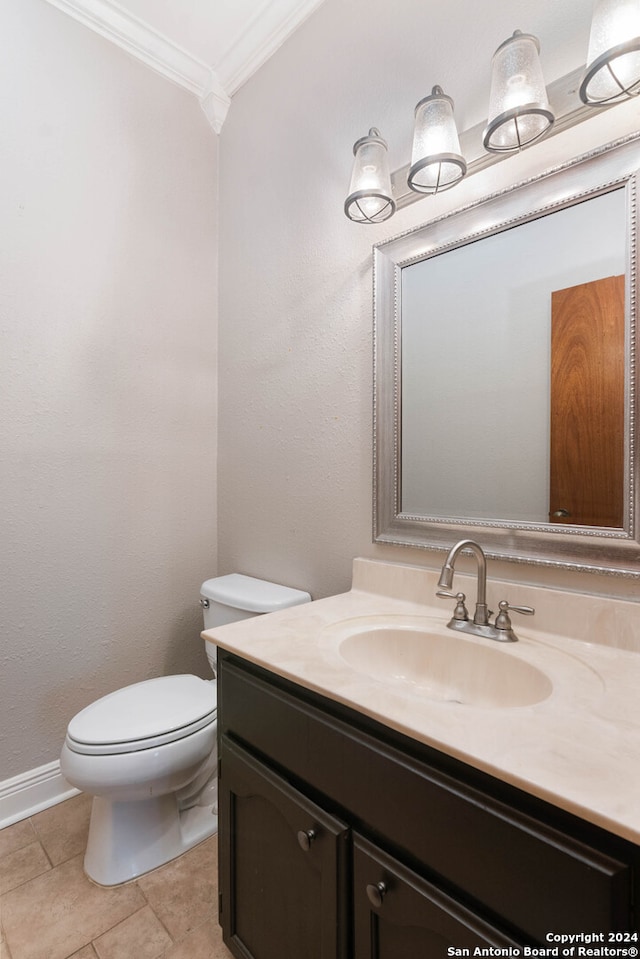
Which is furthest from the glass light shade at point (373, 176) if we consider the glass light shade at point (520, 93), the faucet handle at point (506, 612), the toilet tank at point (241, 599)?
the toilet tank at point (241, 599)

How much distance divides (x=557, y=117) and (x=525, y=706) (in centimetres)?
120

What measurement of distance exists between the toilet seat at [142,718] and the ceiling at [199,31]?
90.5 inches

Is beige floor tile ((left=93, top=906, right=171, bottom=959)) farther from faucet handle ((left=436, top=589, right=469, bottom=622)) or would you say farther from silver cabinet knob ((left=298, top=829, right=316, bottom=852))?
faucet handle ((left=436, top=589, right=469, bottom=622))

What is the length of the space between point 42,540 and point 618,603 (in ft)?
5.51

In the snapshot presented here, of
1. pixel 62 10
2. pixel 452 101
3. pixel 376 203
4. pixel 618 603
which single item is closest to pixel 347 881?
pixel 618 603

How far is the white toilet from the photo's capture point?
1208 millimetres

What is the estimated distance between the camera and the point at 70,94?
63.6 inches

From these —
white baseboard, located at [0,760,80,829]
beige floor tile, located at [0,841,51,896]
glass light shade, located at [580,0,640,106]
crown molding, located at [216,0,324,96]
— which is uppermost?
crown molding, located at [216,0,324,96]

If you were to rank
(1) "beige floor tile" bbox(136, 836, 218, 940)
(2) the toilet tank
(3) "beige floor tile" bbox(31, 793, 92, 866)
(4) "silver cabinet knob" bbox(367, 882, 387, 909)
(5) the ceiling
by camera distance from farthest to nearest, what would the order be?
(5) the ceiling → (2) the toilet tank → (3) "beige floor tile" bbox(31, 793, 92, 866) → (1) "beige floor tile" bbox(136, 836, 218, 940) → (4) "silver cabinet knob" bbox(367, 882, 387, 909)

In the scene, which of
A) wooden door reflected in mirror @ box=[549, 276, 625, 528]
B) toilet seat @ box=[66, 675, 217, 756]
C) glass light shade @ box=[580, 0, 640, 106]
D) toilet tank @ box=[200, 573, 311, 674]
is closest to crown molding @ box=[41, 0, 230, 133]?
glass light shade @ box=[580, 0, 640, 106]

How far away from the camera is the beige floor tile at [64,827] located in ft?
4.58

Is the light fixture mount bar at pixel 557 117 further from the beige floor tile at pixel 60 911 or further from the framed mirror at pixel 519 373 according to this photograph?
the beige floor tile at pixel 60 911

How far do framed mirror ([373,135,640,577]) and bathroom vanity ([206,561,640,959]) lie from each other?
0.94 ft

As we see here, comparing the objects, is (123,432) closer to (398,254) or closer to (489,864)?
(398,254)
